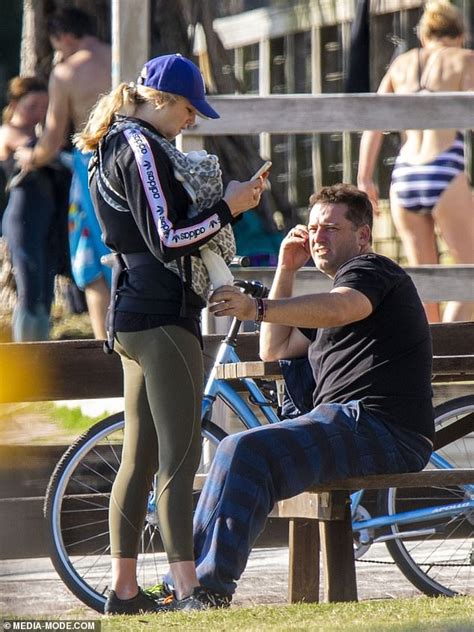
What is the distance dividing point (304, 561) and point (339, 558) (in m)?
0.23

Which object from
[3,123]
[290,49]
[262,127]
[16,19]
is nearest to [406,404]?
[262,127]

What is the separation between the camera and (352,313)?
4910 mm

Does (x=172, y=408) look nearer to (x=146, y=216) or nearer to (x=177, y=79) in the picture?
(x=146, y=216)

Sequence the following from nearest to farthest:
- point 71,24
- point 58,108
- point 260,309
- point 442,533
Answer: point 260,309
point 442,533
point 58,108
point 71,24

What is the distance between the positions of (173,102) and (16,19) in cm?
542

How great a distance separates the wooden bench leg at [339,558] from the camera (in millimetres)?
5043

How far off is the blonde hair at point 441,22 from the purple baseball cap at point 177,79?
276 centimetres

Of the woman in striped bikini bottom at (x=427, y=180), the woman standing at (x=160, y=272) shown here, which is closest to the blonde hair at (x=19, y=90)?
the woman in striped bikini bottom at (x=427, y=180)

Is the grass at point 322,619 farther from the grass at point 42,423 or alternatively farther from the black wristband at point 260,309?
the grass at point 42,423

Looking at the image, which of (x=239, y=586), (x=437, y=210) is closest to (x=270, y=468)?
(x=239, y=586)

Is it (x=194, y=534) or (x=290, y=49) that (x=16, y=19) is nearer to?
(x=290, y=49)

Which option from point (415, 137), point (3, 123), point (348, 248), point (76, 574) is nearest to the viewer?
point (348, 248)

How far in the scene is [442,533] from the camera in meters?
6.30

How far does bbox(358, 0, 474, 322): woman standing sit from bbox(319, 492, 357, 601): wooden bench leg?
2.28 meters
